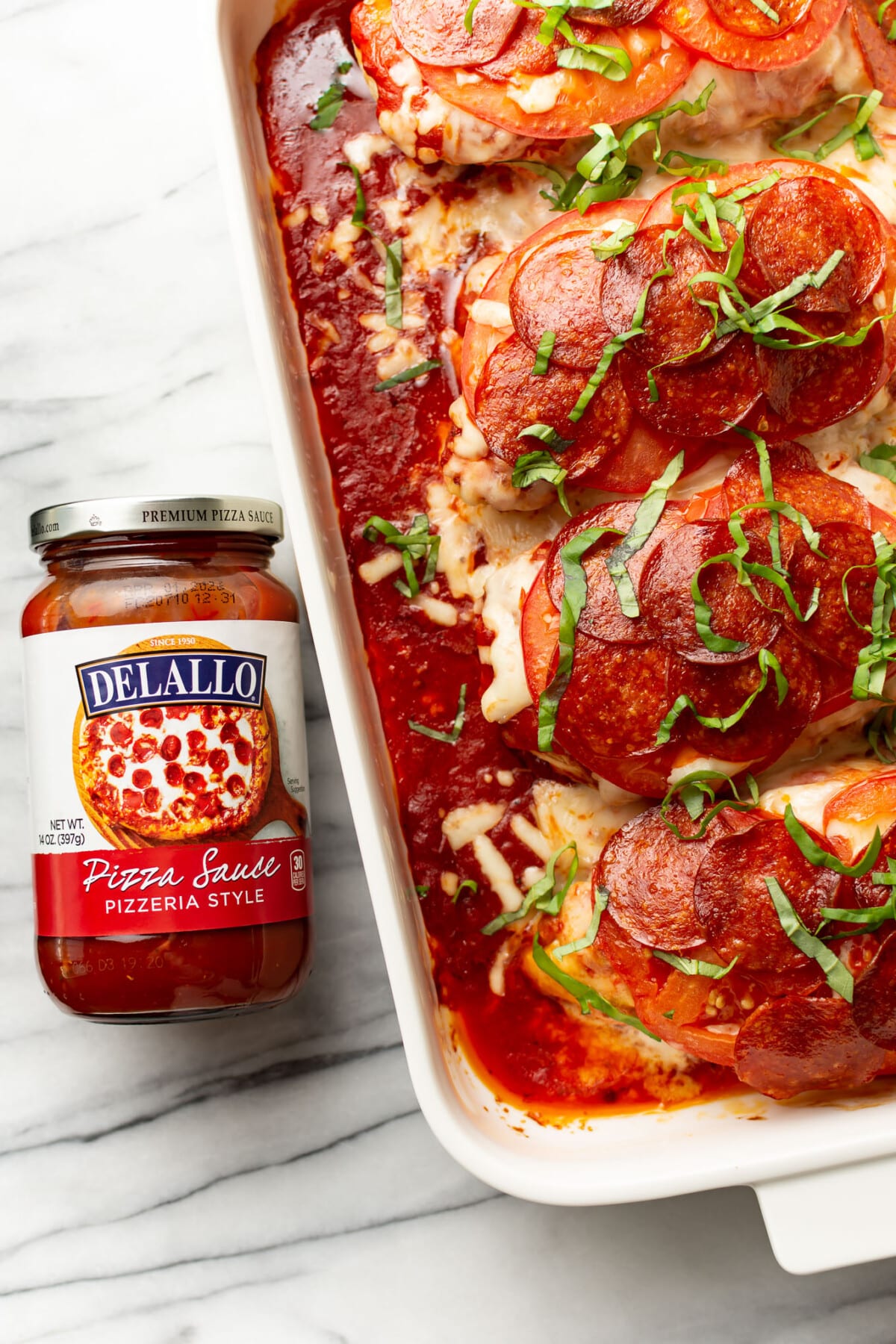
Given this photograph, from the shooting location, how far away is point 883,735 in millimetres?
1584

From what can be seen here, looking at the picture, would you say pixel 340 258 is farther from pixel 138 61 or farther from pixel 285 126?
pixel 138 61

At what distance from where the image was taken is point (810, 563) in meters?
1.43

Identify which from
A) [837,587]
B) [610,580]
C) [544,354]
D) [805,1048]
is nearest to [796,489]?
[837,587]

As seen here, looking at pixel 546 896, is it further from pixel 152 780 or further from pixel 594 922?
pixel 152 780

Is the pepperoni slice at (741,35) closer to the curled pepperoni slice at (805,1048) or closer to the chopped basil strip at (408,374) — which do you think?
the chopped basil strip at (408,374)

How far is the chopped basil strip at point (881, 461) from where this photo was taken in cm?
156

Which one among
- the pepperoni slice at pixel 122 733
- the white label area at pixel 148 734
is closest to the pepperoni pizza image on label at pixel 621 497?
the white label area at pixel 148 734

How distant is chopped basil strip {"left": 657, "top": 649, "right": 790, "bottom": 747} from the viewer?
1412 millimetres

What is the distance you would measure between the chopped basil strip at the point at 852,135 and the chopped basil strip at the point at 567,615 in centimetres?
62


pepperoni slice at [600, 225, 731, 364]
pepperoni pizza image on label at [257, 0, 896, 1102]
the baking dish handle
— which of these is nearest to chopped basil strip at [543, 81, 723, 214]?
pepperoni pizza image on label at [257, 0, 896, 1102]

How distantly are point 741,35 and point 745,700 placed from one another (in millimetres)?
875

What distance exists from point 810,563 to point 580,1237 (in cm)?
118

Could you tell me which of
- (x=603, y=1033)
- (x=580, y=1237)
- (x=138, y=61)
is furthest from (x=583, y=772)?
(x=138, y=61)

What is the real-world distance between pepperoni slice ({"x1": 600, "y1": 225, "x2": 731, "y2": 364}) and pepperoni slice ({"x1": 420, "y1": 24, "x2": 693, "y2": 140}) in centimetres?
20
